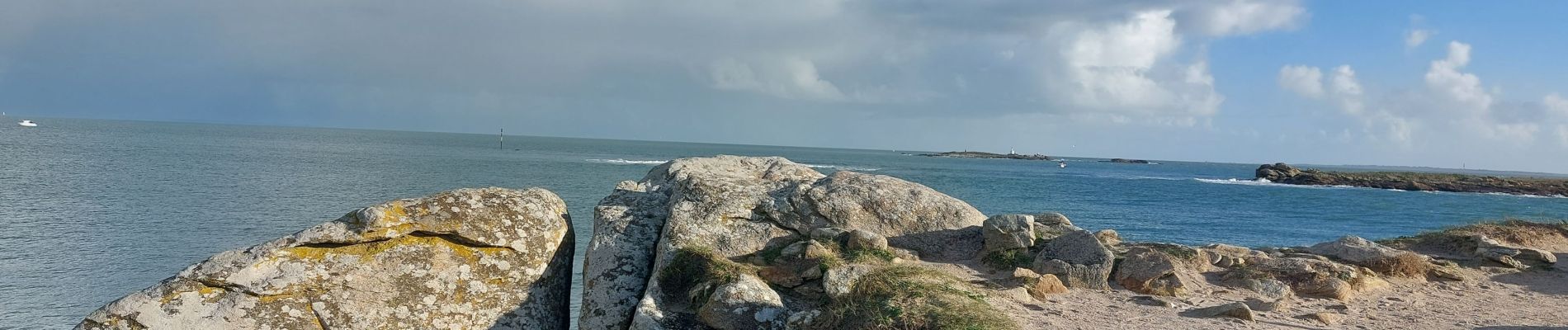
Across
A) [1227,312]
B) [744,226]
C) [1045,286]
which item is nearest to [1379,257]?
[1227,312]

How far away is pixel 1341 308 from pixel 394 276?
38.0 ft

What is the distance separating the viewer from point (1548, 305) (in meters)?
11.0

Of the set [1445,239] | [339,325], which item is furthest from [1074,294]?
[1445,239]

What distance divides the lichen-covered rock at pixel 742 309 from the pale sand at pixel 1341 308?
255 cm

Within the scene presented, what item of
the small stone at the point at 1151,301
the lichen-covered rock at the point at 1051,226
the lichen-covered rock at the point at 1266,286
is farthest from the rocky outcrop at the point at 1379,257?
the small stone at the point at 1151,301

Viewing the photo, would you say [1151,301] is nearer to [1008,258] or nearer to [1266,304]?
[1266,304]

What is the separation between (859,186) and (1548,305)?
30.3ft

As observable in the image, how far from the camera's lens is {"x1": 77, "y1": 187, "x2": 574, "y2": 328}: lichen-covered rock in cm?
909

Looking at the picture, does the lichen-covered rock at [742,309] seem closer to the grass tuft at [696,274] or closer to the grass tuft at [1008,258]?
the grass tuft at [696,274]

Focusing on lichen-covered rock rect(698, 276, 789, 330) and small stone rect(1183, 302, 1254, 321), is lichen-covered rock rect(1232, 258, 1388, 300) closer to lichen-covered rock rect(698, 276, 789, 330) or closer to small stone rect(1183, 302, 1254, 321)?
small stone rect(1183, 302, 1254, 321)

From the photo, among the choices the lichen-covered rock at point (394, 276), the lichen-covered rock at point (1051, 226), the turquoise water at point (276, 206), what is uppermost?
the lichen-covered rock at point (1051, 226)

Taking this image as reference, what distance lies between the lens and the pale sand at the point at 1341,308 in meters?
9.25

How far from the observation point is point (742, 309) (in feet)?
28.7

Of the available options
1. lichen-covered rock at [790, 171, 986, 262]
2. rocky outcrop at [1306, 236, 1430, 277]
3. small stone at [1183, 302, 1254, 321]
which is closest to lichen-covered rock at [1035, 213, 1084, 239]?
lichen-covered rock at [790, 171, 986, 262]
